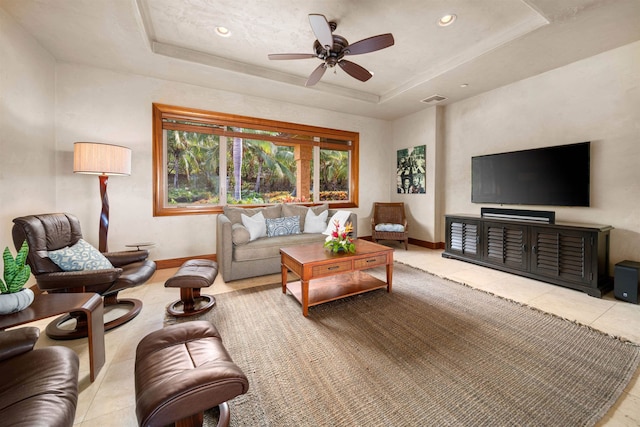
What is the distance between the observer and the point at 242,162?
179 inches

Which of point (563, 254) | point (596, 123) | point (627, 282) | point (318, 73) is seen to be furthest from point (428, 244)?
point (318, 73)

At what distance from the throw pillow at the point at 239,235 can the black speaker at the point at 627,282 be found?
13.8 feet

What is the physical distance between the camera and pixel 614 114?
119 inches

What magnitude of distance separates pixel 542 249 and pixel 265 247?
3566mm

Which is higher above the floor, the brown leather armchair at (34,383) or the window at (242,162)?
the window at (242,162)

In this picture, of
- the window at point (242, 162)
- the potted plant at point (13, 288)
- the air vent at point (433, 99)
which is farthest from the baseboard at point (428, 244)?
the potted plant at point (13, 288)

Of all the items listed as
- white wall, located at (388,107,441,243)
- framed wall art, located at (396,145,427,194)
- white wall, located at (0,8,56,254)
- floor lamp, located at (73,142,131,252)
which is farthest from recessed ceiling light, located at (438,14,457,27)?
white wall, located at (0,8,56,254)

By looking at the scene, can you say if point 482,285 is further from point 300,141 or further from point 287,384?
point 300,141

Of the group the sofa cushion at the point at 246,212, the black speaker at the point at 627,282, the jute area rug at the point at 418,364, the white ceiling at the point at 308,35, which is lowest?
the jute area rug at the point at 418,364

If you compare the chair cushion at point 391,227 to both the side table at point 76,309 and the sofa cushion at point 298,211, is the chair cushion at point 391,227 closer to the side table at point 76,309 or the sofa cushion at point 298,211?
the sofa cushion at point 298,211

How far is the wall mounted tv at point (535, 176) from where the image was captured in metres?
3.25

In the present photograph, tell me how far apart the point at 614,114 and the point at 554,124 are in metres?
0.56

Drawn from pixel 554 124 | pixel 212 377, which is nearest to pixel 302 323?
pixel 212 377

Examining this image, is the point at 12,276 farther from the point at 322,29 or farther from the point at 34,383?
the point at 322,29
